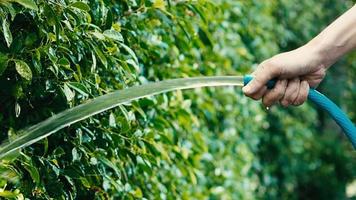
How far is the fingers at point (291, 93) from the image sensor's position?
2463mm

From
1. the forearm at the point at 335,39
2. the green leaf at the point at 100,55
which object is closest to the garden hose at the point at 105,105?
the forearm at the point at 335,39

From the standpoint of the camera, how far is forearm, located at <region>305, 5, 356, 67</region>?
2.50 metres

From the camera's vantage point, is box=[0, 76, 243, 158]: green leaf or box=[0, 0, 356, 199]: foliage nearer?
box=[0, 76, 243, 158]: green leaf

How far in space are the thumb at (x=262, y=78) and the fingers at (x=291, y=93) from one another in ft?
0.33

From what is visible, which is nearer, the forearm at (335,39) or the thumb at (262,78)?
the thumb at (262,78)

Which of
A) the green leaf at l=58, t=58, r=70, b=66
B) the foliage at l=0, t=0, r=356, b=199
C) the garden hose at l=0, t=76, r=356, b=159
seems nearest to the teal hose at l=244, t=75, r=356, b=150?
the garden hose at l=0, t=76, r=356, b=159

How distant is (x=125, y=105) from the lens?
2.96m

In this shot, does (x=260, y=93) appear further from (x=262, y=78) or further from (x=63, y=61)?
(x=63, y=61)

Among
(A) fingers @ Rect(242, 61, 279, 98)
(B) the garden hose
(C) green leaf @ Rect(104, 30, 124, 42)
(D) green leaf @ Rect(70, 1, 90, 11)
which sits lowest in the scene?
(A) fingers @ Rect(242, 61, 279, 98)

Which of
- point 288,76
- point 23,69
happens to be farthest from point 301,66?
point 23,69

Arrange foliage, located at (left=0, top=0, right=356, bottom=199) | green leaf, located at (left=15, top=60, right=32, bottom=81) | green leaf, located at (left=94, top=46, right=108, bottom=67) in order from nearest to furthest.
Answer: green leaf, located at (left=15, top=60, right=32, bottom=81), foliage, located at (left=0, top=0, right=356, bottom=199), green leaf, located at (left=94, top=46, right=108, bottom=67)

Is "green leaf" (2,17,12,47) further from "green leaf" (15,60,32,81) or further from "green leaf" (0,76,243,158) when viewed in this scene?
"green leaf" (0,76,243,158)

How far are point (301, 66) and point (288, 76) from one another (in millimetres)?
53

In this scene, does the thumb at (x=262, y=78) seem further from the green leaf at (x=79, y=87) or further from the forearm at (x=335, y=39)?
the green leaf at (x=79, y=87)
